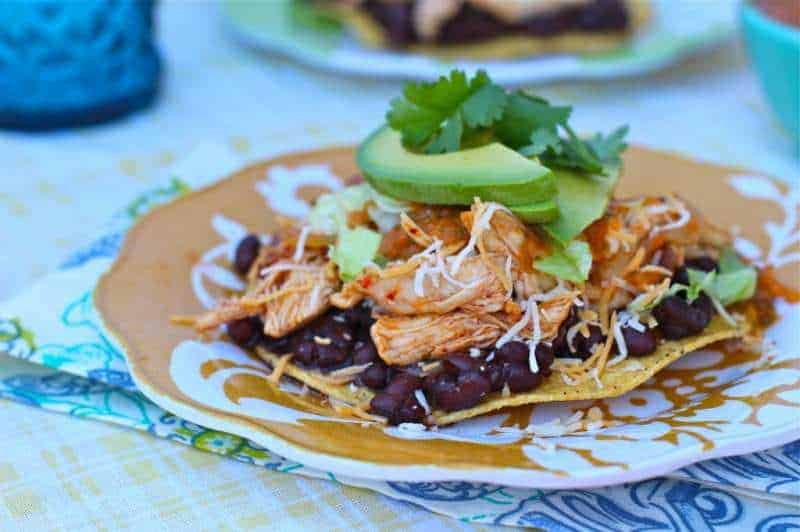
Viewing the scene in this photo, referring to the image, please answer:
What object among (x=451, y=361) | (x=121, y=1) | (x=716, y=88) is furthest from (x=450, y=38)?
(x=451, y=361)

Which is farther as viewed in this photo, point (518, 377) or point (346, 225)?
point (346, 225)

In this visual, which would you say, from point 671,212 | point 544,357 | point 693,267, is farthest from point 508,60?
point 544,357

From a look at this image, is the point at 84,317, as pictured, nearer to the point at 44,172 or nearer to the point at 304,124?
the point at 44,172

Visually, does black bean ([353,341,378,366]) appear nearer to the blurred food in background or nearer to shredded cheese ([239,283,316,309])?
shredded cheese ([239,283,316,309])

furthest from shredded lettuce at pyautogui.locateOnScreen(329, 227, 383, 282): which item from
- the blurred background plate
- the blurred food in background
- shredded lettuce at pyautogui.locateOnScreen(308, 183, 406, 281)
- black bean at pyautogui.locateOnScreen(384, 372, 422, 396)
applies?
the blurred food in background

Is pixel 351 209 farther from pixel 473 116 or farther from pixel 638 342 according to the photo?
pixel 638 342

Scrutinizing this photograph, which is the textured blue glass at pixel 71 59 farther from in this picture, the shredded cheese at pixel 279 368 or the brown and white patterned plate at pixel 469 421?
the shredded cheese at pixel 279 368
